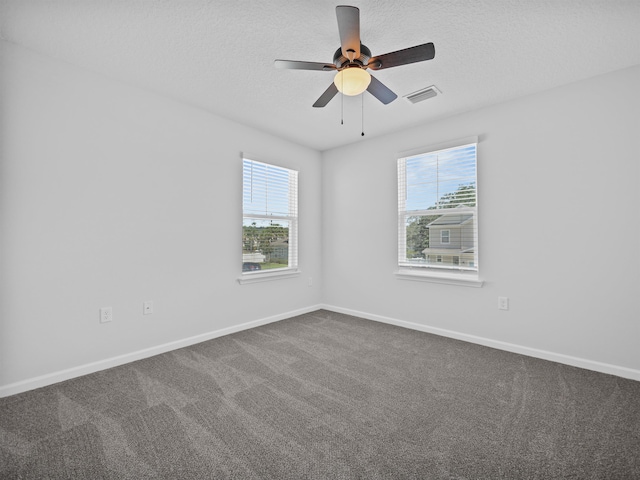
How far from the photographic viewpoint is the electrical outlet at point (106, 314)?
2.54m

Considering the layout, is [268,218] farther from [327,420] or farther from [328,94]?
[327,420]

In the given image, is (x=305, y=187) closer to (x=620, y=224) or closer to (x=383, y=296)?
(x=383, y=296)

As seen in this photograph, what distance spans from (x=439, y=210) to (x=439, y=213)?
36 millimetres

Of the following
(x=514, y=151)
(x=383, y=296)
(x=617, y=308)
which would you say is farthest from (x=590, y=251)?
(x=383, y=296)

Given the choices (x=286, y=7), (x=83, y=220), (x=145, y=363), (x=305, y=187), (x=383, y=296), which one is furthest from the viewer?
(x=305, y=187)

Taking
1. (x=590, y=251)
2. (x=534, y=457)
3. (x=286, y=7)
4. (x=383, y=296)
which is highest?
(x=286, y=7)

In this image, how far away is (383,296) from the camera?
4.01 metres

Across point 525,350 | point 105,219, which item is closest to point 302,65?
point 105,219

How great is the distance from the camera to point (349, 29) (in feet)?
5.48

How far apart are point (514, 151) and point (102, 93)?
3.90m

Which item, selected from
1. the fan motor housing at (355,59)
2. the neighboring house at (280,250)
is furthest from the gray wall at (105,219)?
the fan motor housing at (355,59)

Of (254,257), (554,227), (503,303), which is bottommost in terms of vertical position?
(503,303)

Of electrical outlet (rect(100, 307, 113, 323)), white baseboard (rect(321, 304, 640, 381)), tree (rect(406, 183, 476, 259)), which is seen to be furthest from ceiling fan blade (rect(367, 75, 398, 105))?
electrical outlet (rect(100, 307, 113, 323))

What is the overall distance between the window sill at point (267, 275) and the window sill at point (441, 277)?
147 centimetres
